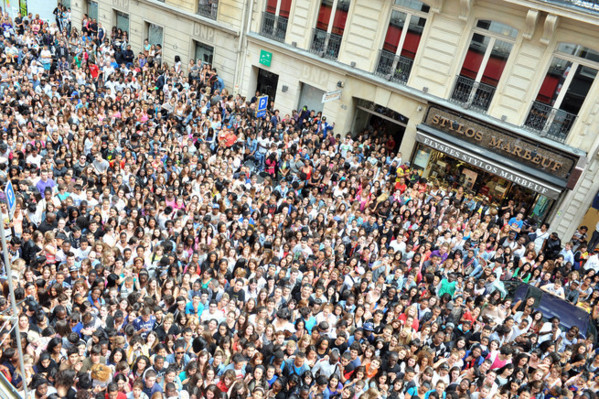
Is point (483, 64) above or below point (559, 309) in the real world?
above

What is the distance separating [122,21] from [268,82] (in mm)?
10424

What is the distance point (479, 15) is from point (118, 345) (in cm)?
1374

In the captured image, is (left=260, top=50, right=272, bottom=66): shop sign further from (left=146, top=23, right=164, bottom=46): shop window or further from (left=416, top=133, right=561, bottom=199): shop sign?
(left=416, top=133, right=561, bottom=199): shop sign

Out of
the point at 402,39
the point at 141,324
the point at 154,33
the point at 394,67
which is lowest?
the point at 141,324

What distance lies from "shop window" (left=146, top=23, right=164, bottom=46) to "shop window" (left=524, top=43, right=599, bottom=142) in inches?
690

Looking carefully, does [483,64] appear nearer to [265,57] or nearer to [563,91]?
[563,91]

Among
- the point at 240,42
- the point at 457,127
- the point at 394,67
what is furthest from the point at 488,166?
the point at 240,42

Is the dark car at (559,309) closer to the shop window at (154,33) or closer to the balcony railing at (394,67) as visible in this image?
the balcony railing at (394,67)

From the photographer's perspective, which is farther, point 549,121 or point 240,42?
point 240,42

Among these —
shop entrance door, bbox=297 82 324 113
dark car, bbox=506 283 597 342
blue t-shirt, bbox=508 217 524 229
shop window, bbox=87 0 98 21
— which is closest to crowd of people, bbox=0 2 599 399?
blue t-shirt, bbox=508 217 524 229

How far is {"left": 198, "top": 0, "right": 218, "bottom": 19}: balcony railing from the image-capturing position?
2053 cm

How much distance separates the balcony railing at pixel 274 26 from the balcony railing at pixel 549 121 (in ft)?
32.4

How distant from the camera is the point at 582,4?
12570mm

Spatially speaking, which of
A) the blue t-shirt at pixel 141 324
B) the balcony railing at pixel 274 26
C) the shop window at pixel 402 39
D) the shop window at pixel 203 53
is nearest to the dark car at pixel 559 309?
the blue t-shirt at pixel 141 324
